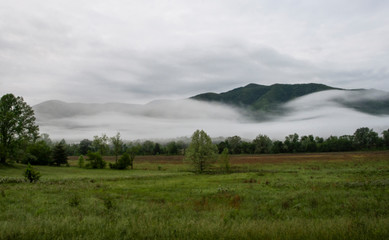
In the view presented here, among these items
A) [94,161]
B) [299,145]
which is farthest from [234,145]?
[94,161]

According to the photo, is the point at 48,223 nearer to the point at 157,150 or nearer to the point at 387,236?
the point at 387,236

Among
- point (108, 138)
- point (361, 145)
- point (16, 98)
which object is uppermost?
point (16, 98)

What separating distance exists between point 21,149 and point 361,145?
19167 cm

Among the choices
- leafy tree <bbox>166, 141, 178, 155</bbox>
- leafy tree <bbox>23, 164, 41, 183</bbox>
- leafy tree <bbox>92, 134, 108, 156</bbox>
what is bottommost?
leafy tree <bbox>166, 141, 178, 155</bbox>

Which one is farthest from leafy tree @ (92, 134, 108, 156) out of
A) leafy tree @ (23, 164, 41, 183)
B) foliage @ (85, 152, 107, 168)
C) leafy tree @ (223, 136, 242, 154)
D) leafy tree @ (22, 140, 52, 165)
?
leafy tree @ (223, 136, 242, 154)

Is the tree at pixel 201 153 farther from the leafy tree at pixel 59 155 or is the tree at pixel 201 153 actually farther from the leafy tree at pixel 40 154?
the leafy tree at pixel 40 154

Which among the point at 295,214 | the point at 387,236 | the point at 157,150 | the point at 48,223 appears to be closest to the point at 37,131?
the point at 48,223

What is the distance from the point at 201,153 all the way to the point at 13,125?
4413cm

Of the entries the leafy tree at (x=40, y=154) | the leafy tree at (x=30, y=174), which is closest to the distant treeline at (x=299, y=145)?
the leafy tree at (x=40, y=154)

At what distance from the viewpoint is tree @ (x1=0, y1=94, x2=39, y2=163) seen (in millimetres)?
49534

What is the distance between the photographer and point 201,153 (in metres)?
55.1

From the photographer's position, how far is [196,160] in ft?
179

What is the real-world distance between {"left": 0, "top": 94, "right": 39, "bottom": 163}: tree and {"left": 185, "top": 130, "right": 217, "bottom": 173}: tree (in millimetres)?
38801

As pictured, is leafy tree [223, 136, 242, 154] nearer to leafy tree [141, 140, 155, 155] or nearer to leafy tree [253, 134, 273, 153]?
leafy tree [253, 134, 273, 153]
